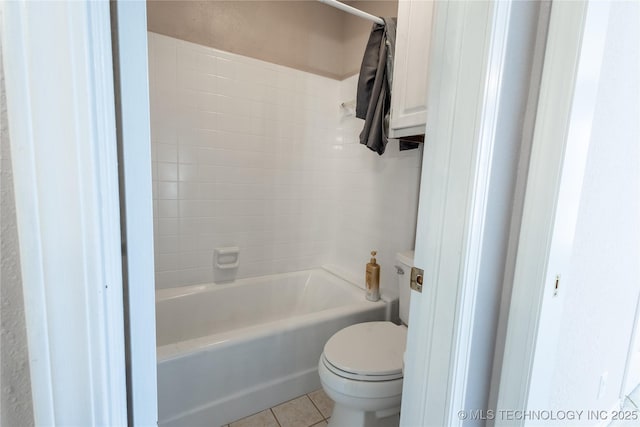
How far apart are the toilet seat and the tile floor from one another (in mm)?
438

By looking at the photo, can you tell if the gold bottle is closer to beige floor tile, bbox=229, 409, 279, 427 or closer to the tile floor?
the tile floor

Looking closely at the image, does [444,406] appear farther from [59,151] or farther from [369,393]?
[59,151]

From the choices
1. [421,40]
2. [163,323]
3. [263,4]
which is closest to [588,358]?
[421,40]

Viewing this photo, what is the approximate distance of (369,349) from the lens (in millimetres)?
1328

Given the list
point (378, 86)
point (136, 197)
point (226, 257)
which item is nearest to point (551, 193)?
point (136, 197)

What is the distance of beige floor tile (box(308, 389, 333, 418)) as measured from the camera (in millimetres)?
1539

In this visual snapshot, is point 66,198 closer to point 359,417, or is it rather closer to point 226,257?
point 359,417

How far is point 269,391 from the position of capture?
155cm

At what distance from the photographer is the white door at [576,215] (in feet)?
2.13

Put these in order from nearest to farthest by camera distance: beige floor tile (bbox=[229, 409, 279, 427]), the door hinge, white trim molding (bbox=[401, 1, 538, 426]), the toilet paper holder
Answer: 1. white trim molding (bbox=[401, 1, 538, 426])
2. the door hinge
3. beige floor tile (bbox=[229, 409, 279, 427])
4. the toilet paper holder

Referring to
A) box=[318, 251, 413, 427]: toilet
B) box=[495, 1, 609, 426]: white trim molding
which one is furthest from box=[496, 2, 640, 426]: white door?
box=[318, 251, 413, 427]: toilet

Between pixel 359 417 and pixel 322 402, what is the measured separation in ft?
1.33

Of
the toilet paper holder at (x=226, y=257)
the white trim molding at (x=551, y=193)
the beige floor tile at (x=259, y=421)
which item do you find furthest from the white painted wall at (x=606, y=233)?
the toilet paper holder at (x=226, y=257)

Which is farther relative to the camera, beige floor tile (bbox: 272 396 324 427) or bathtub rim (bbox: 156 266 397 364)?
beige floor tile (bbox: 272 396 324 427)
